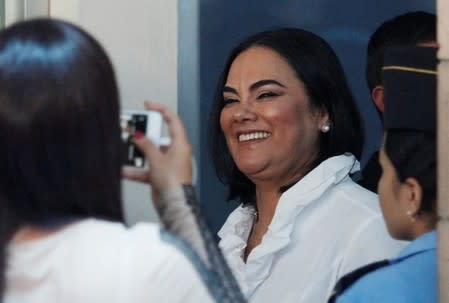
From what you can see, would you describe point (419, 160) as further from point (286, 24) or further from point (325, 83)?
point (286, 24)

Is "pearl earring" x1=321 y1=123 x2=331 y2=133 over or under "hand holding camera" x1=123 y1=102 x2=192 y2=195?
under

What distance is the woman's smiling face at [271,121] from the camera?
3.13 metres

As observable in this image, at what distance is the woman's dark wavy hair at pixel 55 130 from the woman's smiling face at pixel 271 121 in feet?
4.77

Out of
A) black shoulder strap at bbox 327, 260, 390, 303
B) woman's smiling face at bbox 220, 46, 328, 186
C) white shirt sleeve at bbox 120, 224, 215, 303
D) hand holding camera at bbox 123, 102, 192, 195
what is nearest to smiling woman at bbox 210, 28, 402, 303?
woman's smiling face at bbox 220, 46, 328, 186

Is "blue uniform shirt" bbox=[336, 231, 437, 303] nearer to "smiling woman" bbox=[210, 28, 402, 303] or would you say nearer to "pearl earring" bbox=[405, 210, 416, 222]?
"pearl earring" bbox=[405, 210, 416, 222]

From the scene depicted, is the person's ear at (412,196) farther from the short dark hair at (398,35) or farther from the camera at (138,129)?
the short dark hair at (398,35)

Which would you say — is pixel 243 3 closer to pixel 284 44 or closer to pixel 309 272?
pixel 284 44

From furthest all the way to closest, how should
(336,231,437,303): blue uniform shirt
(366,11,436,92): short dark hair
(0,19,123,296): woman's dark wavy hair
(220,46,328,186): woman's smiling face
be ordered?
1. (366,11,436,92): short dark hair
2. (220,46,328,186): woman's smiling face
3. (336,231,437,303): blue uniform shirt
4. (0,19,123,296): woman's dark wavy hair

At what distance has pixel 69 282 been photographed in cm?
167

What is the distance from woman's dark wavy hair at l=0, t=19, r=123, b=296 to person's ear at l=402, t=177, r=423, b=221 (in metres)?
0.74

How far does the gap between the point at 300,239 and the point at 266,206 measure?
0.86 ft

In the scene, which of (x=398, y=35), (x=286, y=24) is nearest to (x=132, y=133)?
(x=398, y=35)

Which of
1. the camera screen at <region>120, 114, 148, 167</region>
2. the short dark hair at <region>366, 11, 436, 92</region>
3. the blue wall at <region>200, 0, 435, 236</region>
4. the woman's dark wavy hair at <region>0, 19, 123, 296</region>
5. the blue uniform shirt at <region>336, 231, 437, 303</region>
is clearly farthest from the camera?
the blue wall at <region>200, 0, 435, 236</region>

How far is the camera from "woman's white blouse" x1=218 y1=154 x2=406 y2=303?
→ 2.83 meters
